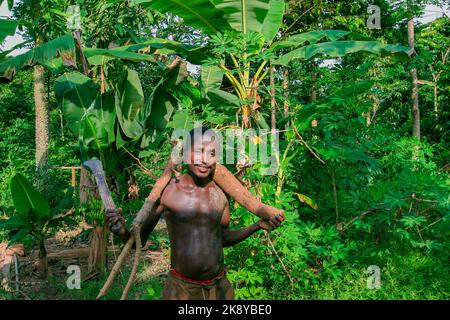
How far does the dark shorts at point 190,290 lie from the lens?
243cm

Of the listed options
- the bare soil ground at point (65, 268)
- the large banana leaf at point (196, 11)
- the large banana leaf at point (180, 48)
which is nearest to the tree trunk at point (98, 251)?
the bare soil ground at point (65, 268)

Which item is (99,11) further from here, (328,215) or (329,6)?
(329,6)

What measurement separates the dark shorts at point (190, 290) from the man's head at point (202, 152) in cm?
57

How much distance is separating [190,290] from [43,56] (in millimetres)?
3087

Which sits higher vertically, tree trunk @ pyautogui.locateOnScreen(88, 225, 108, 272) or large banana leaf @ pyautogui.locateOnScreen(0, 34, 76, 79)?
large banana leaf @ pyautogui.locateOnScreen(0, 34, 76, 79)

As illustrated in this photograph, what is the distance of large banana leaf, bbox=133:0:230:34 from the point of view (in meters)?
5.00

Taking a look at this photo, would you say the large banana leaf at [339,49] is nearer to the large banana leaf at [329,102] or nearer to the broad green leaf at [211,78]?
the large banana leaf at [329,102]

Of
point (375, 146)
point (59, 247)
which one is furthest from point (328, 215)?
point (59, 247)

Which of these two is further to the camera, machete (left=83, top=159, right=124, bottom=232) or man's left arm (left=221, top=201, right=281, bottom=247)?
man's left arm (left=221, top=201, right=281, bottom=247)

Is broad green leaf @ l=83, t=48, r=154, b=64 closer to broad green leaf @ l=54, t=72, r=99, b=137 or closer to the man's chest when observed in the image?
broad green leaf @ l=54, t=72, r=99, b=137

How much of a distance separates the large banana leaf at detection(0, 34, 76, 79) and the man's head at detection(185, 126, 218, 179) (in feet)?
8.80

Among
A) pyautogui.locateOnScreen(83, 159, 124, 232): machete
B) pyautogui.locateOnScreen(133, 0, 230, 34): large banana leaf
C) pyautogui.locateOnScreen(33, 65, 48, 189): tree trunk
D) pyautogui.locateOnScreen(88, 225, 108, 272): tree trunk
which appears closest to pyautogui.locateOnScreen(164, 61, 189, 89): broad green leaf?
pyautogui.locateOnScreen(133, 0, 230, 34): large banana leaf

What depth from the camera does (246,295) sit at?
4.20 metres
